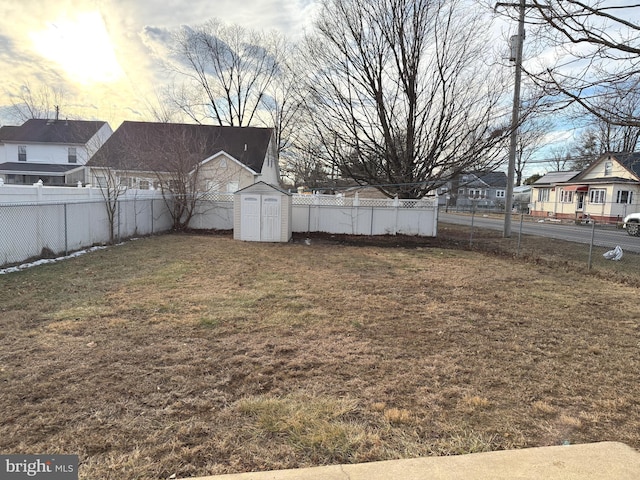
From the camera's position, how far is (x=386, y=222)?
652 inches

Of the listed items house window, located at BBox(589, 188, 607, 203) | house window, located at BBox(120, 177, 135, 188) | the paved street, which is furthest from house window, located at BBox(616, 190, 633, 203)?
house window, located at BBox(120, 177, 135, 188)

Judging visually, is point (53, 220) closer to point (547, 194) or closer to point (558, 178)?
point (558, 178)

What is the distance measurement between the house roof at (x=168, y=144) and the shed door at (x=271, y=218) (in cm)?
580

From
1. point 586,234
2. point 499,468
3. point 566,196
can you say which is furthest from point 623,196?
point 499,468

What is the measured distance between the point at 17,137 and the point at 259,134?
70.1 feet

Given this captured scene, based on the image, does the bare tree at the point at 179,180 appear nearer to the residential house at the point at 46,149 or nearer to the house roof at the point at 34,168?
the residential house at the point at 46,149

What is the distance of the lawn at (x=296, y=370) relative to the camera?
7.85 ft

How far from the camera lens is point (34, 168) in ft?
98.0

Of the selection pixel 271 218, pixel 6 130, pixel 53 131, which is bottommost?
pixel 271 218

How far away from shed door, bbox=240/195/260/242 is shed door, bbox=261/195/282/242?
0.21m

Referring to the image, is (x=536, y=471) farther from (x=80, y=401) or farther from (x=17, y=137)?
(x=17, y=137)

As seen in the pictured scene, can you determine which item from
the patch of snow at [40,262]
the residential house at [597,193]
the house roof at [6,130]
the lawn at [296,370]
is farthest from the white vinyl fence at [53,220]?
the residential house at [597,193]

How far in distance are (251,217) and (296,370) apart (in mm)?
10705

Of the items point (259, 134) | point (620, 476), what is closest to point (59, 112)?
point (259, 134)
